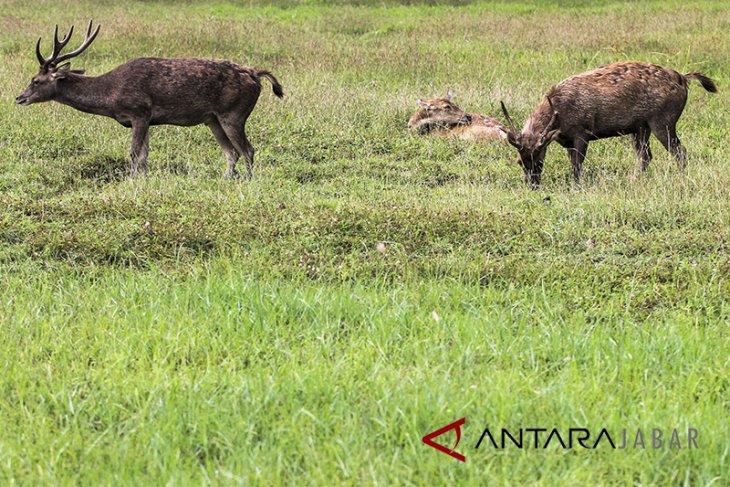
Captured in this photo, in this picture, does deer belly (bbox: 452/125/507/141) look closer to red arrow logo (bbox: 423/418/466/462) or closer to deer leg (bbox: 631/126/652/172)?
deer leg (bbox: 631/126/652/172)

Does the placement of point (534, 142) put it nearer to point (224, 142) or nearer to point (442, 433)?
point (224, 142)

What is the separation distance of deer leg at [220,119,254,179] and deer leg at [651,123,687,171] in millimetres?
4359

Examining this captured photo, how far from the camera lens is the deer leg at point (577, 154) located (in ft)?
33.8

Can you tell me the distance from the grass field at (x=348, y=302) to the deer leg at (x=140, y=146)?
228 mm

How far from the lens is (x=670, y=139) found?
10.6 m

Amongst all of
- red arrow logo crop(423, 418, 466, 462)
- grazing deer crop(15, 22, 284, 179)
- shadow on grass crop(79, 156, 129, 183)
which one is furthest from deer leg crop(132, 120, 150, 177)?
red arrow logo crop(423, 418, 466, 462)

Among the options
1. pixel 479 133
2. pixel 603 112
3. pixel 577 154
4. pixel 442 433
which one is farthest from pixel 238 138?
pixel 442 433

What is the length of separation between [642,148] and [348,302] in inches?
226

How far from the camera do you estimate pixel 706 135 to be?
38.2 ft

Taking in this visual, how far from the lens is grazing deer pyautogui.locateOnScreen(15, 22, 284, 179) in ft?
34.7

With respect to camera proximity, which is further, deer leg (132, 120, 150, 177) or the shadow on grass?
deer leg (132, 120, 150, 177)

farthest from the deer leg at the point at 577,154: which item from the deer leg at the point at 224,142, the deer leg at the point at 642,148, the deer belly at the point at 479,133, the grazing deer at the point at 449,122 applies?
the deer leg at the point at 224,142

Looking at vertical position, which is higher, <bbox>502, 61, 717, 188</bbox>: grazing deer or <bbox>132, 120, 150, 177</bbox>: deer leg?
<bbox>502, 61, 717, 188</bbox>: grazing deer

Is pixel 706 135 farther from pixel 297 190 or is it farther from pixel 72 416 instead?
pixel 72 416
